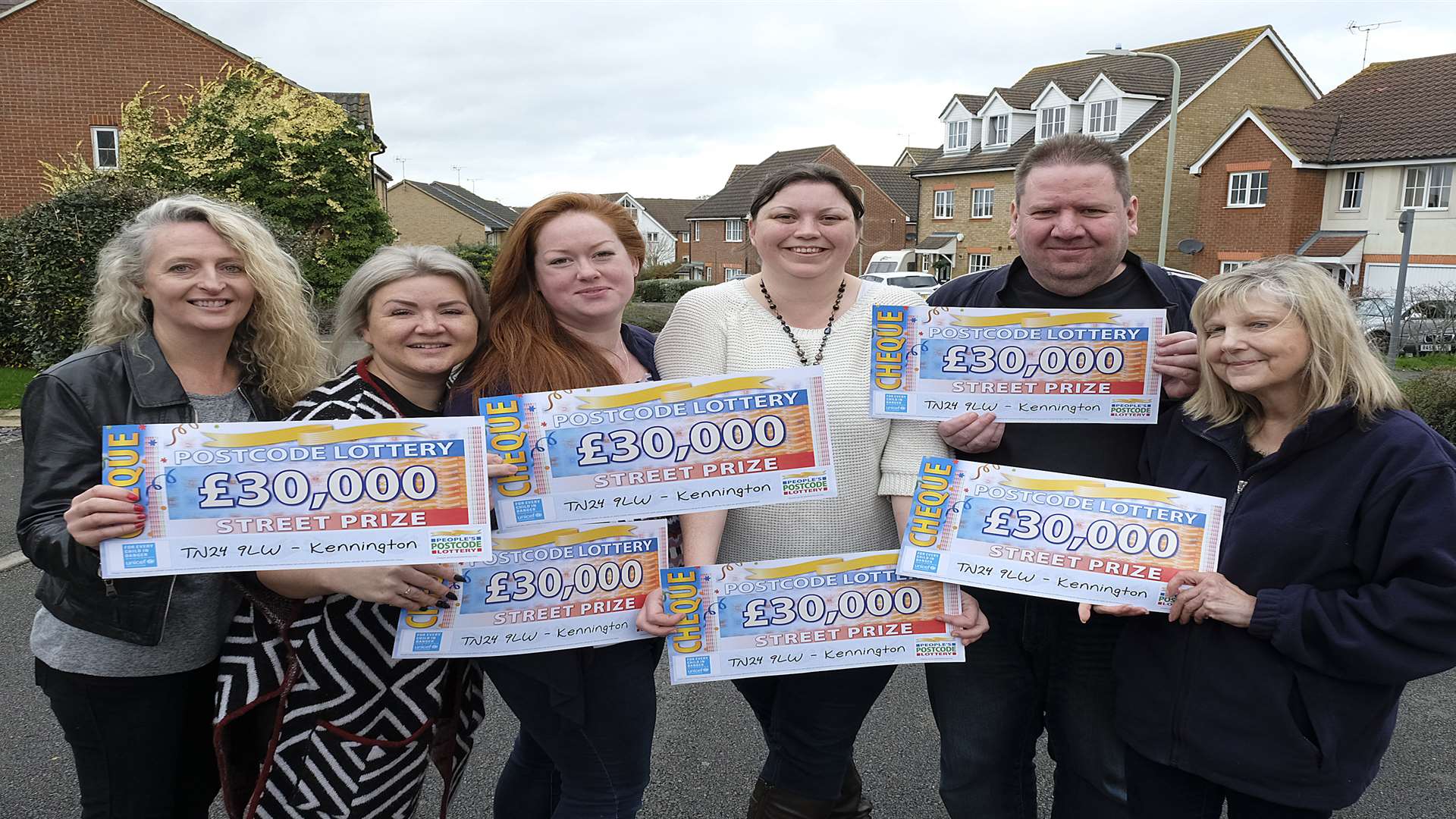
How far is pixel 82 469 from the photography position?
85.0 inches

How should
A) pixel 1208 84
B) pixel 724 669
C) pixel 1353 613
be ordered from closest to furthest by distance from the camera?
pixel 1353 613
pixel 724 669
pixel 1208 84

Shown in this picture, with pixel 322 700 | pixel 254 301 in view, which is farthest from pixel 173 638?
pixel 254 301

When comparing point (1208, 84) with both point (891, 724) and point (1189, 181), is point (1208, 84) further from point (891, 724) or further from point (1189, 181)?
point (891, 724)

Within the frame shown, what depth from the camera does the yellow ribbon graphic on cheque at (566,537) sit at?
7.87 ft

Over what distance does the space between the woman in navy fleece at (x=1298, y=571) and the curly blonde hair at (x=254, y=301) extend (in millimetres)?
2456

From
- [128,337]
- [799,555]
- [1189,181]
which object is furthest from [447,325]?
[1189,181]

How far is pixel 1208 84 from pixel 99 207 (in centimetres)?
3512

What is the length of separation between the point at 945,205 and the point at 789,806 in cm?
4228

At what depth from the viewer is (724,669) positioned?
2.54 meters

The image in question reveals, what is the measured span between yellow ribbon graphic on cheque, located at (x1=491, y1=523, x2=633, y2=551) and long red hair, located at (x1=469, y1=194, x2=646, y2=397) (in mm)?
393

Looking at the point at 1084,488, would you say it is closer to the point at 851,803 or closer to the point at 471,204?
the point at 851,803

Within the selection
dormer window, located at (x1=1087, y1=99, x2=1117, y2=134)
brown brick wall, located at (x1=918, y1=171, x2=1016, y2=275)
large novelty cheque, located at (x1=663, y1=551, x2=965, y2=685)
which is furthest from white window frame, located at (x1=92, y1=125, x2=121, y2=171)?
dormer window, located at (x1=1087, y1=99, x2=1117, y2=134)

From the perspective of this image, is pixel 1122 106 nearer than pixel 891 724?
No

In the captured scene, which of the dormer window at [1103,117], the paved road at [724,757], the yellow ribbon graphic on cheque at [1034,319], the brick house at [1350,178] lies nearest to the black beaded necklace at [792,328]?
the yellow ribbon graphic on cheque at [1034,319]
